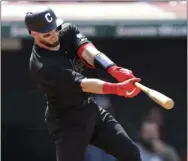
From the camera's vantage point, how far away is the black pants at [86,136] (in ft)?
13.8

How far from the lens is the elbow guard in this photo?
4109 millimetres

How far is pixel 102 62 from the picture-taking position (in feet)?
13.6

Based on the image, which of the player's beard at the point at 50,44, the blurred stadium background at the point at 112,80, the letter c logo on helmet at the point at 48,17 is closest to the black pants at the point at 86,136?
the player's beard at the point at 50,44

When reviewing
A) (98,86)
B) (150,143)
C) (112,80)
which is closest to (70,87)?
(98,86)

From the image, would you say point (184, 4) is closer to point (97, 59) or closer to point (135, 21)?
point (135, 21)

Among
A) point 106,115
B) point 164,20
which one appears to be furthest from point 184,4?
point 106,115

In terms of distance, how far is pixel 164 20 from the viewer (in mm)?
7609

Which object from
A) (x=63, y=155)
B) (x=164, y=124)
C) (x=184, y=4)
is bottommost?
(x=164, y=124)

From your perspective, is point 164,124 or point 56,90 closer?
point 56,90

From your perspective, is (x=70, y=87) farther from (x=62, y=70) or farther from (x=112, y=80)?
(x=112, y=80)

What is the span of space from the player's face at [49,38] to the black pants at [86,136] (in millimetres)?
452

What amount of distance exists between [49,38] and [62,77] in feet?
0.84

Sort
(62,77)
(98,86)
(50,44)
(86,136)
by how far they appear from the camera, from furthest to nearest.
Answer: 1. (86,136)
2. (50,44)
3. (62,77)
4. (98,86)

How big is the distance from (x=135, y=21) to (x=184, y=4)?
1.18 m
